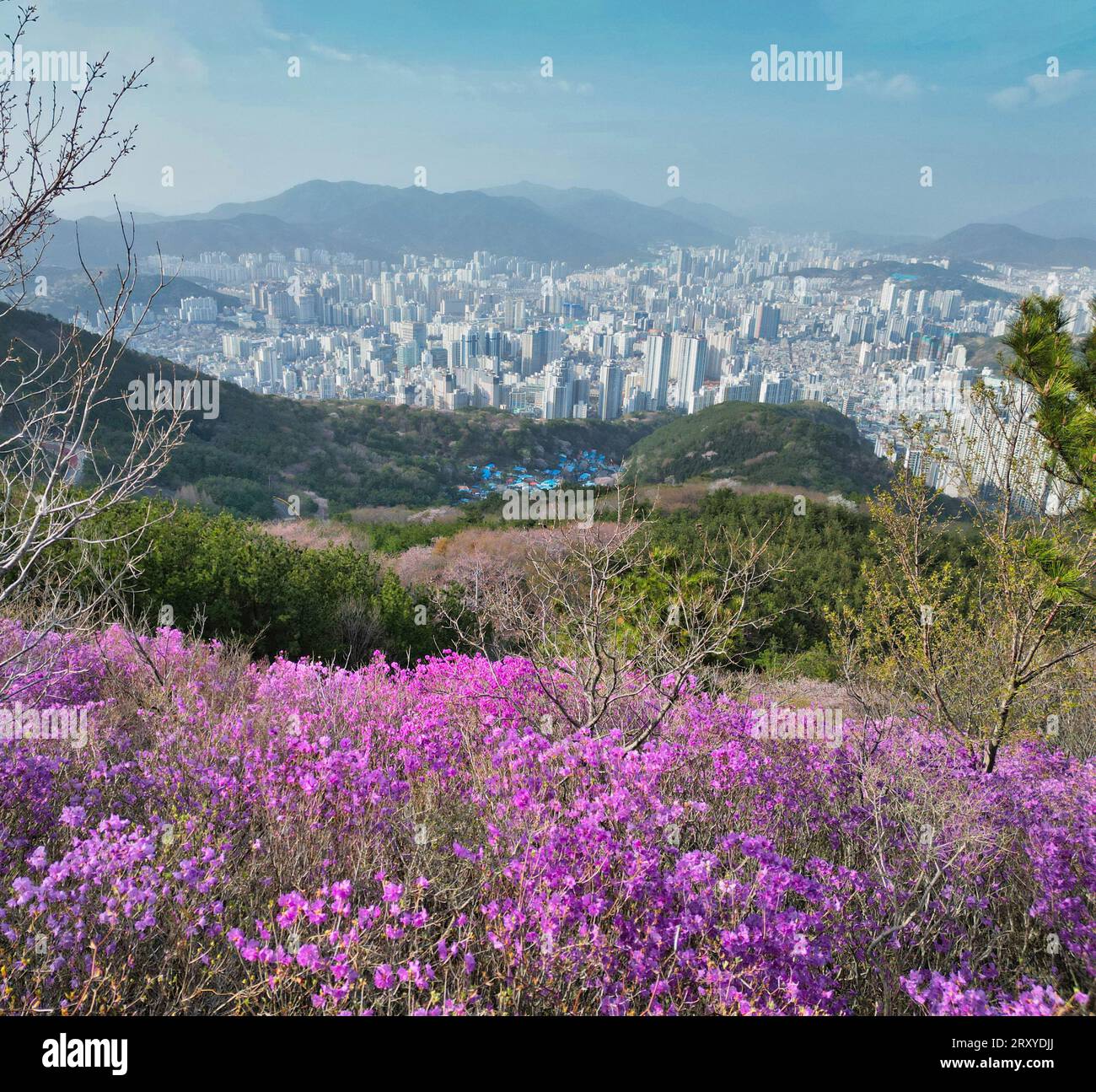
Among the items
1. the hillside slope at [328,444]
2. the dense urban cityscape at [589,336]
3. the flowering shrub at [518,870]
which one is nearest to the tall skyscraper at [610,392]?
the dense urban cityscape at [589,336]

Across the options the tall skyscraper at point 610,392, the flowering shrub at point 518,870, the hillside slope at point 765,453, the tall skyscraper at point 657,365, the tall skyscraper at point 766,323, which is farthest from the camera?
the tall skyscraper at point 766,323

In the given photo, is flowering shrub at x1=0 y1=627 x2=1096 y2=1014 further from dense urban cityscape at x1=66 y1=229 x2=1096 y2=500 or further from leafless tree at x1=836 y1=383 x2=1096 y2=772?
dense urban cityscape at x1=66 y1=229 x2=1096 y2=500

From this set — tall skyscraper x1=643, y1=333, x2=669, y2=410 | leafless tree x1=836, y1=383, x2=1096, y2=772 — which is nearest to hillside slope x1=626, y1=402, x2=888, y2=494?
leafless tree x1=836, y1=383, x2=1096, y2=772

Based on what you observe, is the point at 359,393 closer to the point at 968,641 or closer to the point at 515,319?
the point at 515,319

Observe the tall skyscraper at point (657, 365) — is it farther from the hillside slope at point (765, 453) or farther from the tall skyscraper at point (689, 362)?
the hillside slope at point (765, 453)

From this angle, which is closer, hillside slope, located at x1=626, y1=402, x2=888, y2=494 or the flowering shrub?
the flowering shrub
